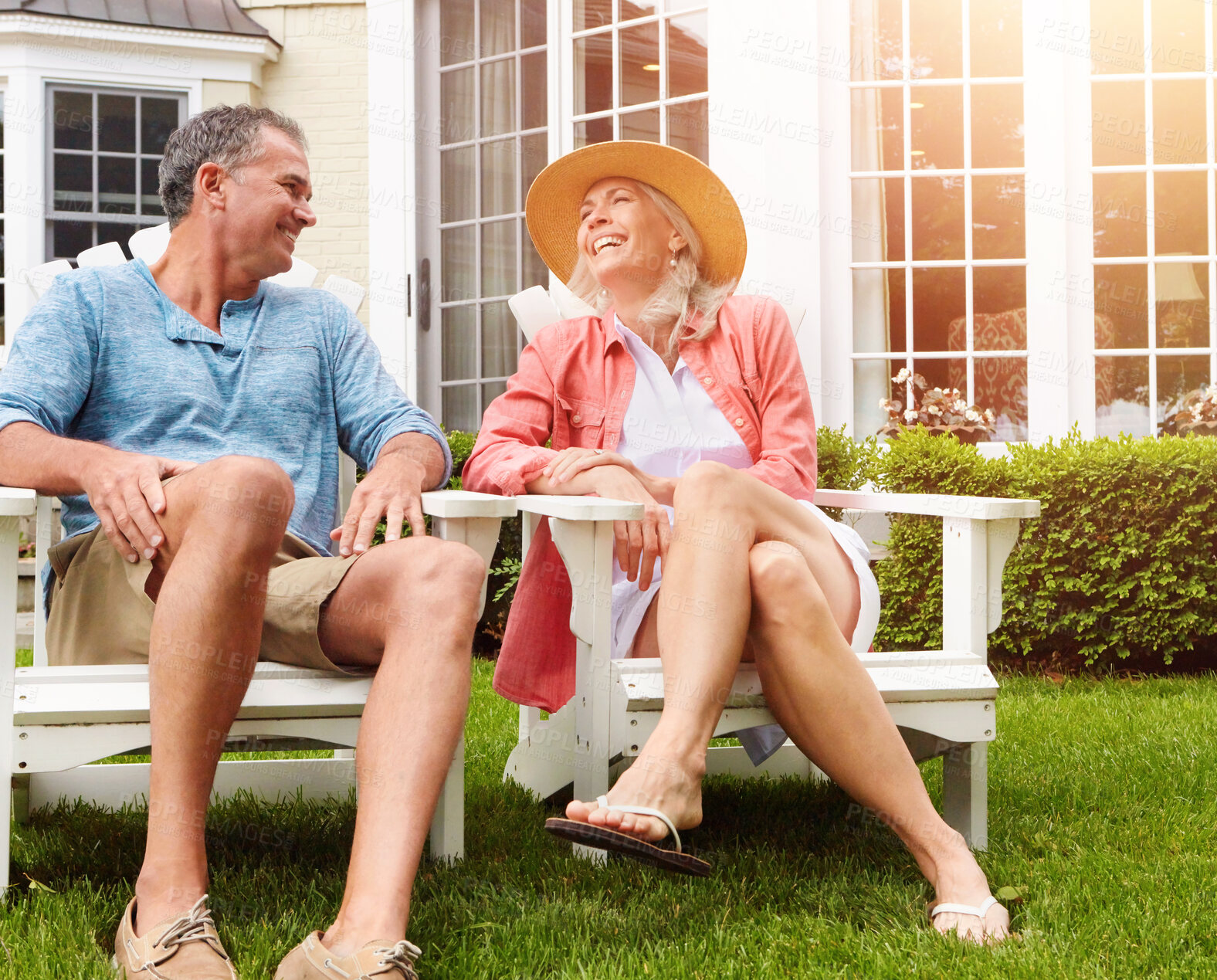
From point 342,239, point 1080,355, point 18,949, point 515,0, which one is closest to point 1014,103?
point 1080,355

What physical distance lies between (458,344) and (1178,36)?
11.0 ft

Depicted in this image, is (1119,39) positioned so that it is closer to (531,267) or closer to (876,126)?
(876,126)

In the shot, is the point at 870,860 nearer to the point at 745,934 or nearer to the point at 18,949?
the point at 745,934

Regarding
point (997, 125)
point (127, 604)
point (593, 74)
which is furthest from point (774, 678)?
point (593, 74)

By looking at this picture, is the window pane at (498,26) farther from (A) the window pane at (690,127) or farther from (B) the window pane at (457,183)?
(A) the window pane at (690,127)

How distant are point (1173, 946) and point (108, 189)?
20.4ft

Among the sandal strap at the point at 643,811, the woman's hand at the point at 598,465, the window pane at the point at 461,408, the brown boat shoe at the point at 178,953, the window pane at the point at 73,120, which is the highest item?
the window pane at the point at 73,120

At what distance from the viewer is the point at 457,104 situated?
584cm

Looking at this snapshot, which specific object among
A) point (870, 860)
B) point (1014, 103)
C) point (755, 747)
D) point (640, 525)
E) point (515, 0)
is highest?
point (515, 0)

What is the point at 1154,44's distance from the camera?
15.3ft

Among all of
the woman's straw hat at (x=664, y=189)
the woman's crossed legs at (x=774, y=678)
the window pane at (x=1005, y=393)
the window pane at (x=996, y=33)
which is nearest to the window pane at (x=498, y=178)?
the window pane at (x=996, y=33)

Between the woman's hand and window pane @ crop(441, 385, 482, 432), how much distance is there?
3586 mm

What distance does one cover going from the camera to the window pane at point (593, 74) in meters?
5.32

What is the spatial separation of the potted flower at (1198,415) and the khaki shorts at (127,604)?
3517 millimetres
